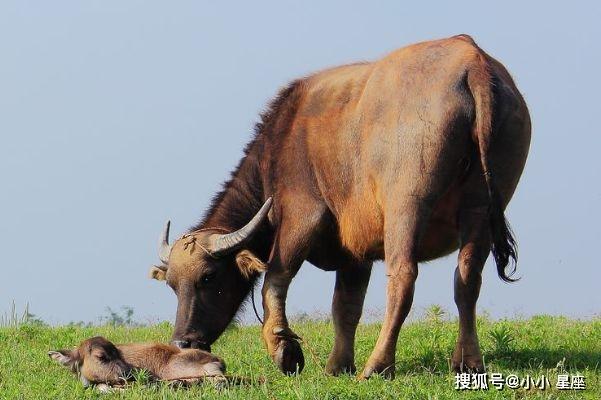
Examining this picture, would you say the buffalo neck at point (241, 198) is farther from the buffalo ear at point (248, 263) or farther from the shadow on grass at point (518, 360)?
the shadow on grass at point (518, 360)

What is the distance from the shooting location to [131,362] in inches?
331

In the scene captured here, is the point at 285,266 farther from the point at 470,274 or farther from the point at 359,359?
the point at 470,274

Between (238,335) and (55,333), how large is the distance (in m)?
1.90

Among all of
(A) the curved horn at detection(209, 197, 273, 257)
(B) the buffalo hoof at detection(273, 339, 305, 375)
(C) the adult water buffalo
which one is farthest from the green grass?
(A) the curved horn at detection(209, 197, 273, 257)

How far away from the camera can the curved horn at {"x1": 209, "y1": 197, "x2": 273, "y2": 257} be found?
988 centimetres

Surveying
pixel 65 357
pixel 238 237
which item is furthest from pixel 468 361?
pixel 65 357

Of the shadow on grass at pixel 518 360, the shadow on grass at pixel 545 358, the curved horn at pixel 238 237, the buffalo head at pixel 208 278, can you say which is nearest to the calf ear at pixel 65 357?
the buffalo head at pixel 208 278

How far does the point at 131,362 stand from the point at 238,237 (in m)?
1.86

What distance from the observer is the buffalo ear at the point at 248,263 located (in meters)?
9.77

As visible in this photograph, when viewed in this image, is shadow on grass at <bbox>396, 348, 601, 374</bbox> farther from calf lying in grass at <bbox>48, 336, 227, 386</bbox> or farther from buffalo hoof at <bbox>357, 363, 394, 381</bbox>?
calf lying in grass at <bbox>48, 336, 227, 386</bbox>

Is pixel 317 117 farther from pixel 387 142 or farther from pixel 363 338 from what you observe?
pixel 363 338

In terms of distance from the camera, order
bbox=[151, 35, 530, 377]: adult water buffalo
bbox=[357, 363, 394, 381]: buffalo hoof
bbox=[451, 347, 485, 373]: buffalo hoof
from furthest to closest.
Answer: bbox=[451, 347, 485, 373]: buffalo hoof < bbox=[151, 35, 530, 377]: adult water buffalo < bbox=[357, 363, 394, 381]: buffalo hoof

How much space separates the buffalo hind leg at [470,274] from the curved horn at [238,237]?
1873 millimetres

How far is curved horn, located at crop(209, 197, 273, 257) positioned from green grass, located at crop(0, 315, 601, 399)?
3.11 feet
